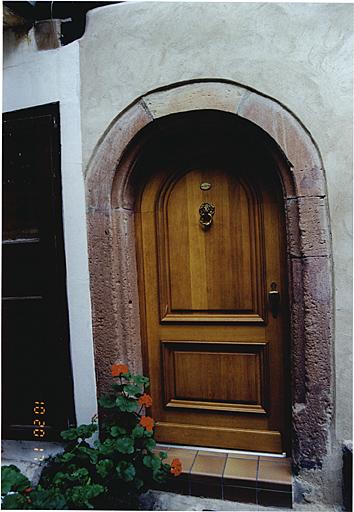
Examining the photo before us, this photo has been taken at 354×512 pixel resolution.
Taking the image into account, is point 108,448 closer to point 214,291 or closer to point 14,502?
point 14,502

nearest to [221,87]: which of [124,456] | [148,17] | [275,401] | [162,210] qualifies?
[148,17]

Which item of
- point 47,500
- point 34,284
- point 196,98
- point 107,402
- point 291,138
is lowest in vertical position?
point 47,500

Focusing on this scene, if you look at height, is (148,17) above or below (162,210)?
above

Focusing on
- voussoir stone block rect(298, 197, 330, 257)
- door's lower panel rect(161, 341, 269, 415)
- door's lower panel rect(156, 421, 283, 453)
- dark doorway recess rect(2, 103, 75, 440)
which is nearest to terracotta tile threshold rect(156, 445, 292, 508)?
door's lower panel rect(156, 421, 283, 453)

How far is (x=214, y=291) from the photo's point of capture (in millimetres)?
2670

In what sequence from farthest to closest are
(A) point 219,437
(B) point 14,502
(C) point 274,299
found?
(A) point 219,437 → (C) point 274,299 → (B) point 14,502

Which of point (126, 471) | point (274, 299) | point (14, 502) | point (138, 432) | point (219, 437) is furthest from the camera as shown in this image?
point (219, 437)

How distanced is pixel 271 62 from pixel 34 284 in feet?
6.47

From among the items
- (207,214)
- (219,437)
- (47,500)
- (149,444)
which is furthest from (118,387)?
(207,214)

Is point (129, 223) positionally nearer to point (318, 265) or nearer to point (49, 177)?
point (49, 177)

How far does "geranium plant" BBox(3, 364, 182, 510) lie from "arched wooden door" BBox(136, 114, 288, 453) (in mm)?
398

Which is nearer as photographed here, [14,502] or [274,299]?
[14,502]

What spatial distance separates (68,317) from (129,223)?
0.71 meters

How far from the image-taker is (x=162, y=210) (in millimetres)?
2732
